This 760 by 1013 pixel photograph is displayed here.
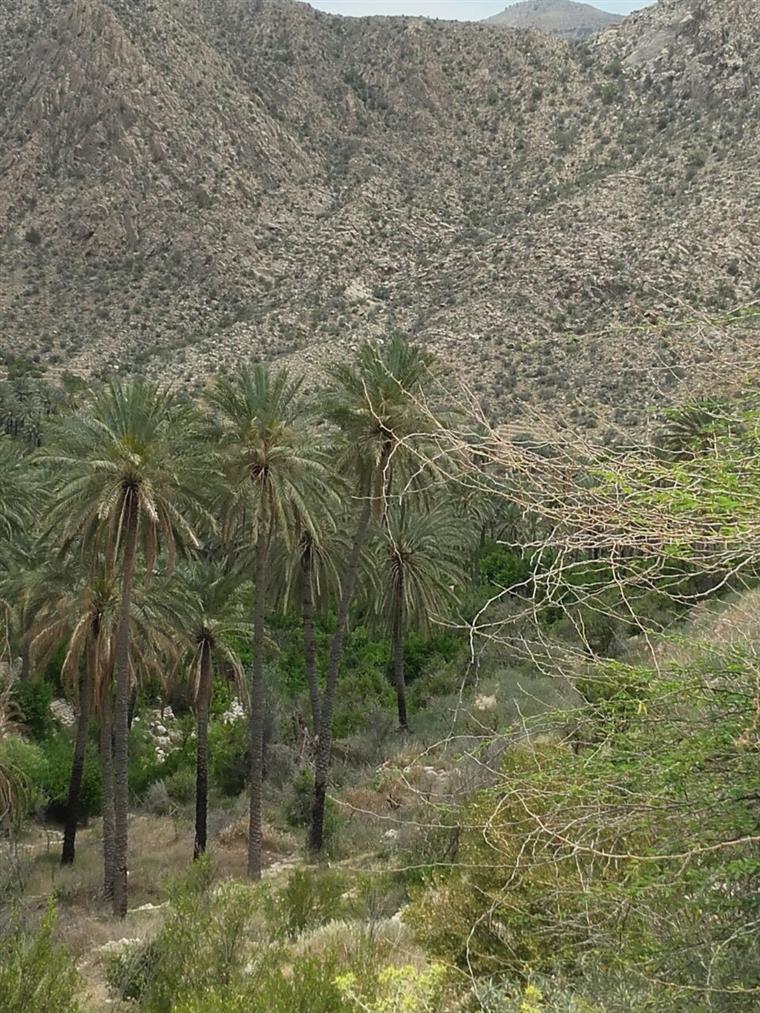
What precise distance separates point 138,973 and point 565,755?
7373mm

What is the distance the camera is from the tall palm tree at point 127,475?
14.7 m

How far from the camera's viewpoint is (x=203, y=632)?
65.3 ft

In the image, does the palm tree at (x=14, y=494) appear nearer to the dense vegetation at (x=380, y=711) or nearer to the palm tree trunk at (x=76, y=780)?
the dense vegetation at (x=380, y=711)

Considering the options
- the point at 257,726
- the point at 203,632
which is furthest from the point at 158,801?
the point at 257,726

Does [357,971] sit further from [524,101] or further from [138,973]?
[524,101]

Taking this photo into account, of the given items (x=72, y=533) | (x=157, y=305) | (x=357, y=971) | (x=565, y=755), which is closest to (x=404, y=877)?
(x=357, y=971)

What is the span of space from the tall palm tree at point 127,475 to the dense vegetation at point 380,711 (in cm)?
6

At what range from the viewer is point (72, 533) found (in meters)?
15.1

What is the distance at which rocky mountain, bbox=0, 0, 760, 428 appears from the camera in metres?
52.4

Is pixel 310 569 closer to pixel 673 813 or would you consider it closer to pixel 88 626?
pixel 88 626

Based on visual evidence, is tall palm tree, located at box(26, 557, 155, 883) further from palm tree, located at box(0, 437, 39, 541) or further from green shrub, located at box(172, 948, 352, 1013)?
green shrub, located at box(172, 948, 352, 1013)

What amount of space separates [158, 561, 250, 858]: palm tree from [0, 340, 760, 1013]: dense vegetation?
7cm

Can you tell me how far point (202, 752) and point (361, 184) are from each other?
61684mm

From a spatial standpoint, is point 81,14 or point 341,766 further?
point 81,14
